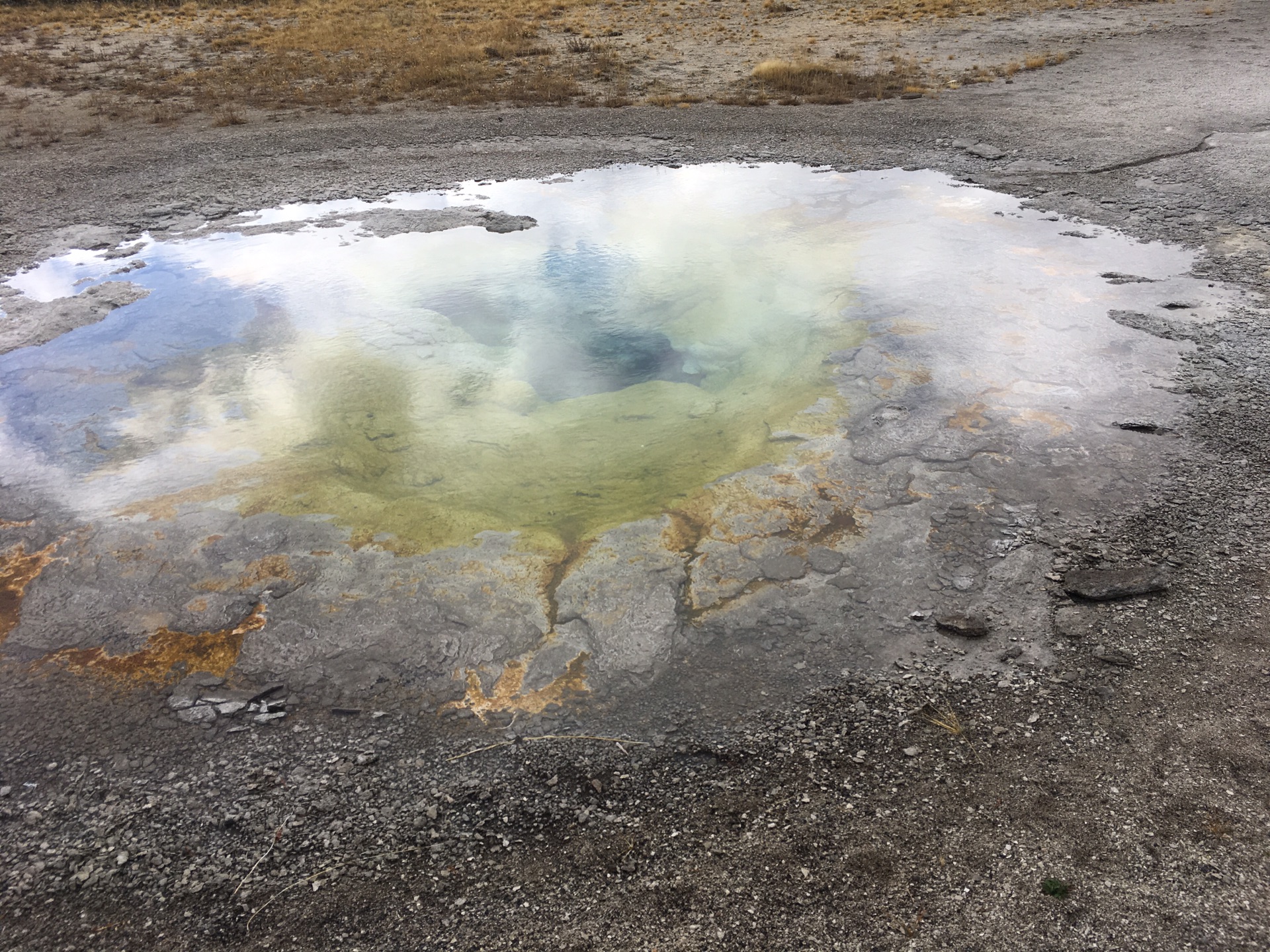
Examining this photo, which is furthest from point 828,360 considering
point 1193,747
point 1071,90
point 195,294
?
point 1071,90

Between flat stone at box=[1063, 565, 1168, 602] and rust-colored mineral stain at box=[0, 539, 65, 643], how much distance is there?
17.2 ft

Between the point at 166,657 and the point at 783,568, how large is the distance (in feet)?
9.91


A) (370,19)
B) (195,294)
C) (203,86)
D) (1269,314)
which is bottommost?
(1269,314)

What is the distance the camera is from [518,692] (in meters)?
3.25

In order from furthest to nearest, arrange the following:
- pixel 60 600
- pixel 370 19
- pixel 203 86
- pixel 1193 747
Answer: pixel 370 19, pixel 203 86, pixel 60 600, pixel 1193 747

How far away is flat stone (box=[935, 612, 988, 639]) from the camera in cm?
340

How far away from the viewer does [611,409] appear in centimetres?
525

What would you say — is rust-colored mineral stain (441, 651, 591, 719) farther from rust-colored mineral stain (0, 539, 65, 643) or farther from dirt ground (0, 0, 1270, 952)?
rust-colored mineral stain (0, 539, 65, 643)

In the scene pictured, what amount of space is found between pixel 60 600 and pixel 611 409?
3.34 m

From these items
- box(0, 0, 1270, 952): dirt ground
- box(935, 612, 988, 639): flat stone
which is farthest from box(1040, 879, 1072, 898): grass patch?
box(935, 612, 988, 639): flat stone

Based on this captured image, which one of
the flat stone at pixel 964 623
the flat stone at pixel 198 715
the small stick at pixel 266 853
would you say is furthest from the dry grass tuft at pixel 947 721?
the flat stone at pixel 198 715

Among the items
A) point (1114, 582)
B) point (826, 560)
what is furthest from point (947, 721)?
point (1114, 582)

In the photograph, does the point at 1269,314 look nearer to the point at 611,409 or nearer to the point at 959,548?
the point at 959,548

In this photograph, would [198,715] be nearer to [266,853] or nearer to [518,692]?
[266,853]
